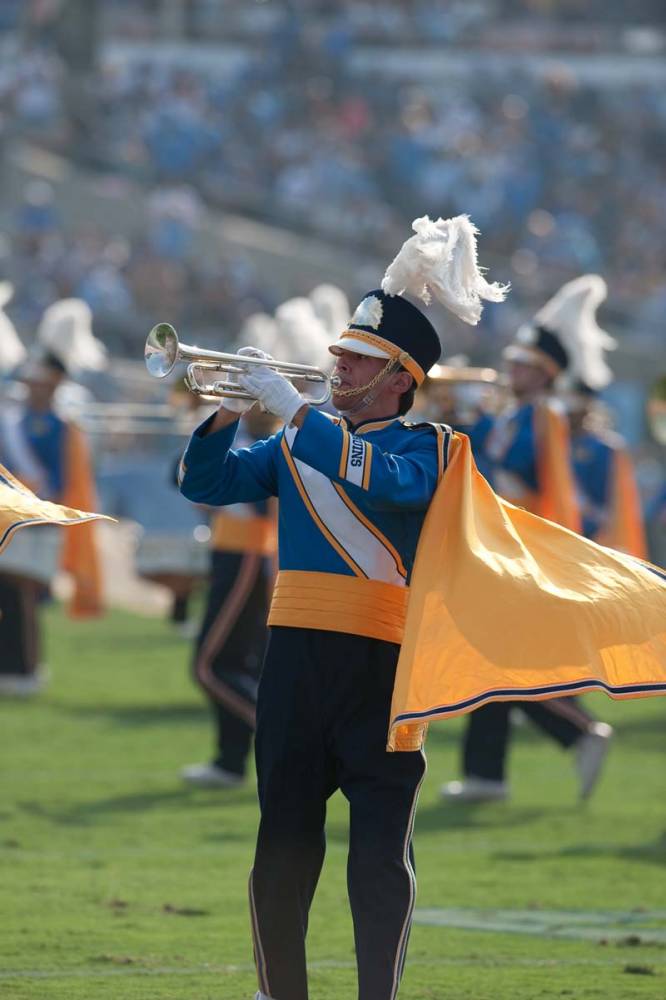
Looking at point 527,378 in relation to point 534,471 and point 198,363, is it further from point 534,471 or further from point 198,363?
point 198,363

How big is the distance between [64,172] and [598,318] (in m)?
6.33

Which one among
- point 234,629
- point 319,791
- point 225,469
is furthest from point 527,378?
point 319,791

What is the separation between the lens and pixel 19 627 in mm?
Result: 11750

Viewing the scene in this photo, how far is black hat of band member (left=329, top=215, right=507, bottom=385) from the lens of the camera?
4969mm

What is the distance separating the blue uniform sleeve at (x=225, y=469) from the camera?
16.0ft

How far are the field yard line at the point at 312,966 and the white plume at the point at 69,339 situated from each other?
644 centimetres

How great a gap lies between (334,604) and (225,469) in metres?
0.41

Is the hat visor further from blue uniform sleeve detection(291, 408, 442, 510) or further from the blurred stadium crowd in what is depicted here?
the blurred stadium crowd

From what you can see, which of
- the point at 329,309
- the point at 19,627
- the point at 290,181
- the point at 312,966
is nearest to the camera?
the point at 312,966

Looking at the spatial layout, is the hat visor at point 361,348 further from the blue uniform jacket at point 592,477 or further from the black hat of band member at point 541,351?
the blue uniform jacket at point 592,477

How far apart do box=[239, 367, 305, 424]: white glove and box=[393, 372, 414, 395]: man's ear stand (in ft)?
1.51

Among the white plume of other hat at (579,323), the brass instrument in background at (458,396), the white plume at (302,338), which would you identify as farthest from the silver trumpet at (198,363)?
the white plume at (302,338)

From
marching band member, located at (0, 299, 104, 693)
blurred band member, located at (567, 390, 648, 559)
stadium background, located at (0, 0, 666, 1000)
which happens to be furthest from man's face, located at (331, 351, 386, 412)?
marching band member, located at (0, 299, 104, 693)

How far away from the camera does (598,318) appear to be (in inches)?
903
